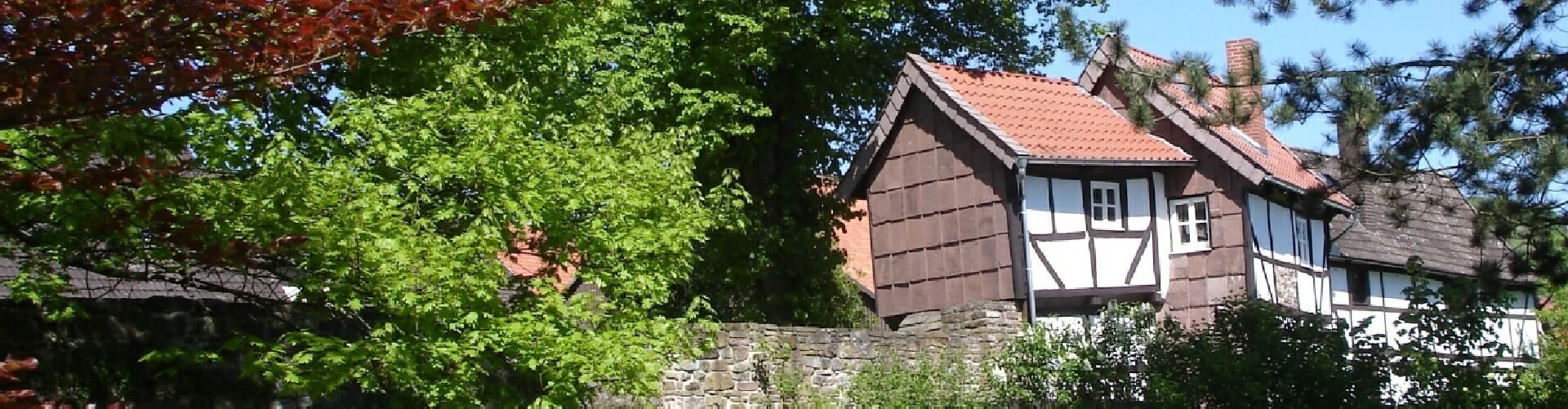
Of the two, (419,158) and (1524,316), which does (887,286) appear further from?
(1524,316)

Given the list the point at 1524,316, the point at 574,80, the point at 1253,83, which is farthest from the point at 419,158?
the point at 1524,316

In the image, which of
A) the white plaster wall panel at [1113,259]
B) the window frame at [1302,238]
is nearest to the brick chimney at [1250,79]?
the white plaster wall panel at [1113,259]

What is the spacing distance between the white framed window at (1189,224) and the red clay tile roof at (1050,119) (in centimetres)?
71

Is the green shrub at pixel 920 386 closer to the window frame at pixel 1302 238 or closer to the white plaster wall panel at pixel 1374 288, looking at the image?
the window frame at pixel 1302 238

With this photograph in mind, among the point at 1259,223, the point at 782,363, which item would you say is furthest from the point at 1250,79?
the point at 1259,223

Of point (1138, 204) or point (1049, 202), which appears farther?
point (1138, 204)

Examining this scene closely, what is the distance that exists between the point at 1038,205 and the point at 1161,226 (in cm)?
227

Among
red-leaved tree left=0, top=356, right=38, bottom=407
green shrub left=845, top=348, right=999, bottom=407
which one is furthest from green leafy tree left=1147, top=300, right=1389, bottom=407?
red-leaved tree left=0, top=356, right=38, bottom=407

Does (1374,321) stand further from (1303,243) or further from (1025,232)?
(1025,232)

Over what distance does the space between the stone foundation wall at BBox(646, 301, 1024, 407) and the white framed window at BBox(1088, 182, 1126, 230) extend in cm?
297

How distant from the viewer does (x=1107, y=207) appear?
22750 millimetres

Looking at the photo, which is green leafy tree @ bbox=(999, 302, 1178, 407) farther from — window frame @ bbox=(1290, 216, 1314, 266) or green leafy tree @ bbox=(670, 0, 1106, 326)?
window frame @ bbox=(1290, 216, 1314, 266)

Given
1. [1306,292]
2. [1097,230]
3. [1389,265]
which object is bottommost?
[1306,292]

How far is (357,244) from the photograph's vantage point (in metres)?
10.1
